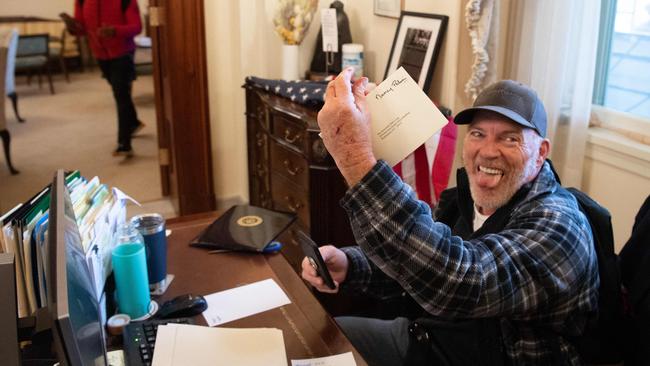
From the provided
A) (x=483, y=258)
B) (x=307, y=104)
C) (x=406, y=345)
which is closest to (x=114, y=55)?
(x=307, y=104)

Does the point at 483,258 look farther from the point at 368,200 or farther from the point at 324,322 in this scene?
the point at 324,322

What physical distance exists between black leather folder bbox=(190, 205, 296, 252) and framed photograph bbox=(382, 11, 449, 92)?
0.96m

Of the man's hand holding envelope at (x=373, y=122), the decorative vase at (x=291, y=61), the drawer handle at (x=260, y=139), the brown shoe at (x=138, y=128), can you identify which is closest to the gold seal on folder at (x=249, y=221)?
the man's hand holding envelope at (x=373, y=122)

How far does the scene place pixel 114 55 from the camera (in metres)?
4.27

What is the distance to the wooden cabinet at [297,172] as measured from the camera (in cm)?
233

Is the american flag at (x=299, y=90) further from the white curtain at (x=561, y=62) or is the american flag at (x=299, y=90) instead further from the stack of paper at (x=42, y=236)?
the stack of paper at (x=42, y=236)

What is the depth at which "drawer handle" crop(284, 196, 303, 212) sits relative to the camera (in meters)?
2.55

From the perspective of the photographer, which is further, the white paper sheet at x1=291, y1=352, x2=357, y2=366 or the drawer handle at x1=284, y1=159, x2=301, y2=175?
the drawer handle at x1=284, y1=159, x2=301, y2=175

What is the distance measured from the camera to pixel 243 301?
4.42 feet

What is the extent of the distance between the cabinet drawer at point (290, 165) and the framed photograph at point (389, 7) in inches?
29.5

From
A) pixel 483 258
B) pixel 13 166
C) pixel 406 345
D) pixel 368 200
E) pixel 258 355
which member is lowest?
pixel 13 166

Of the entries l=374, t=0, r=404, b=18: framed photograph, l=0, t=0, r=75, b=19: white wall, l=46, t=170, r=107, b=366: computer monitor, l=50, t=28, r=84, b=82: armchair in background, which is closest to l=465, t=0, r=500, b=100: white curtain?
l=374, t=0, r=404, b=18: framed photograph

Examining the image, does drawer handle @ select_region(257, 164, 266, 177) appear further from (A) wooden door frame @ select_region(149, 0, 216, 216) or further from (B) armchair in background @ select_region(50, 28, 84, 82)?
(B) armchair in background @ select_region(50, 28, 84, 82)

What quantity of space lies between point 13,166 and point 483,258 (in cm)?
438
